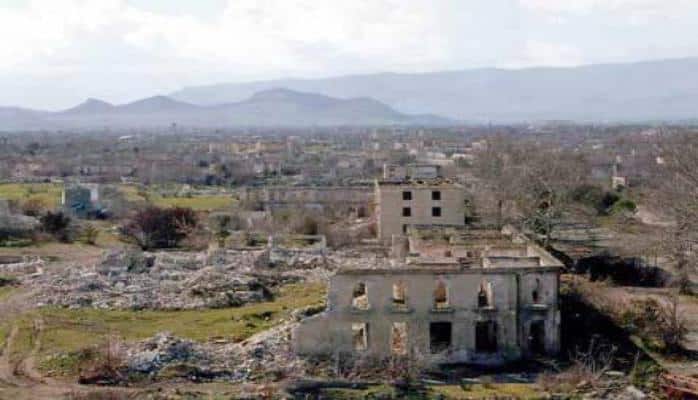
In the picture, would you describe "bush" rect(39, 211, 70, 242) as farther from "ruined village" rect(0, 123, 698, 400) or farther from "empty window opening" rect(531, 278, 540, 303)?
"empty window opening" rect(531, 278, 540, 303)

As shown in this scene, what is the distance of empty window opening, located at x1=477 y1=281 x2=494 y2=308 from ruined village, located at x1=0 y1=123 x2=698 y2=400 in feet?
0.29

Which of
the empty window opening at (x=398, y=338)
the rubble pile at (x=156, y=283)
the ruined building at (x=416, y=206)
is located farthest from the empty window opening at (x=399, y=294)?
the ruined building at (x=416, y=206)

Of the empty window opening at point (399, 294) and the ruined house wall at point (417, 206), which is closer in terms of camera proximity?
the empty window opening at point (399, 294)

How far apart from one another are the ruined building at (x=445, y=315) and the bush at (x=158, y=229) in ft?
84.9

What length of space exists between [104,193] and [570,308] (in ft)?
157

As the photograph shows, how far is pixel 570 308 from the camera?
32.7 meters

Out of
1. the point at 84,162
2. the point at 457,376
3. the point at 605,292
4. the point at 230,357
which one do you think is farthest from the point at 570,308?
the point at 84,162

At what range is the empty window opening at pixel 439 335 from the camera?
28595 mm

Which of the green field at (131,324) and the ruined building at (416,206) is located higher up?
the ruined building at (416,206)

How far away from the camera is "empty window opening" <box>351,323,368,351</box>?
28469mm

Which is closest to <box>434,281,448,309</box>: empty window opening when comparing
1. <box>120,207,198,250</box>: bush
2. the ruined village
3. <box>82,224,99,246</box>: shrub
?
the ruined village

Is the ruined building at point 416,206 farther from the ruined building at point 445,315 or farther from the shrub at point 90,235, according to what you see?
the ruined building at point 445,315

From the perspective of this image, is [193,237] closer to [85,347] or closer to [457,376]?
[85,347]

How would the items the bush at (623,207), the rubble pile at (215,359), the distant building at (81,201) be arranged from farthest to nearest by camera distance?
1. the distant building at (81,201)
2. the bush at (623,207)
3. the rubble pile at (215,359)
